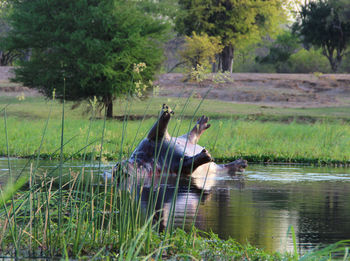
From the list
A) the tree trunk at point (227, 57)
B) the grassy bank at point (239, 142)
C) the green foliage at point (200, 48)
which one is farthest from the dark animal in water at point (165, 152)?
the tree trunk at point (227, 57)

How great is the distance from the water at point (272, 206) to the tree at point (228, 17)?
37.5 metres

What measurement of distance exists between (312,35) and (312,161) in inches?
1567

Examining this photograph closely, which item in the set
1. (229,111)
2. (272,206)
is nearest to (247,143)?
(272,206)

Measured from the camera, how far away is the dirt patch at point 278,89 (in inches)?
1449

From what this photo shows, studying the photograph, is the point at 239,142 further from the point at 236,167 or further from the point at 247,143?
the point at 236,167

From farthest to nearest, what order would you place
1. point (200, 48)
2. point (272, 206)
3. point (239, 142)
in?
point (200, 48) → point (239, 142) → point (272, 206)

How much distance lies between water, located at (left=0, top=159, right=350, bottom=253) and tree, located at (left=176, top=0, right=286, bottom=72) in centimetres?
3750

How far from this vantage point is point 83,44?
29.1 metres

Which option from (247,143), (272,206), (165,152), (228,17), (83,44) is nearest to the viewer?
(272,206)

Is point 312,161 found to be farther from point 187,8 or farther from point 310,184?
point 187,8

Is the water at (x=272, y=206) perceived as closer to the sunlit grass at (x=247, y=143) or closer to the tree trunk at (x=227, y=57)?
the sunlit grass at (x=247, y=143)

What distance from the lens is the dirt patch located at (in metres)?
36.8

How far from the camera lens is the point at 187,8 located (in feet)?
167

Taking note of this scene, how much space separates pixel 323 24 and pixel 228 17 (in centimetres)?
739
